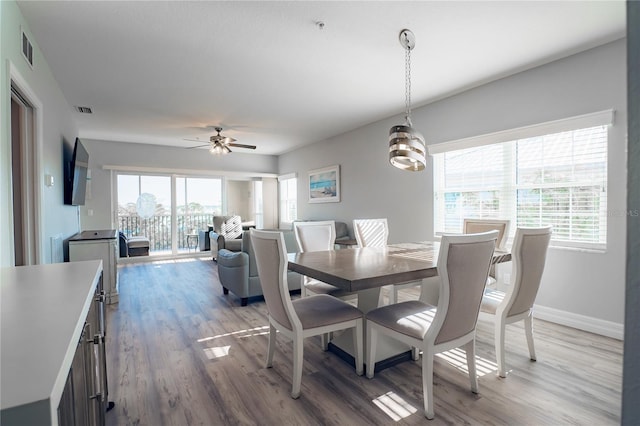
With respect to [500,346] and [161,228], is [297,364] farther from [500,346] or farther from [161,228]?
[161,228]

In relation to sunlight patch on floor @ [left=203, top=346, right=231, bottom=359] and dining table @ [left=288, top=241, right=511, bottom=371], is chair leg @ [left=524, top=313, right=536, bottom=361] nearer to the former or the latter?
dining table @ [left=288, top=241, right=511, bottom=371]

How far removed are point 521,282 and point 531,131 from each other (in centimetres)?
193

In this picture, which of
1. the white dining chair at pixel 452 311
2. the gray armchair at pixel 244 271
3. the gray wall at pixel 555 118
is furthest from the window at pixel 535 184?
the gray armchair at pixel 244 271

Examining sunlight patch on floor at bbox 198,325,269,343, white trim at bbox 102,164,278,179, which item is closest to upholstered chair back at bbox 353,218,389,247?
sunlight patch on floor at bbox 198,325,269,343

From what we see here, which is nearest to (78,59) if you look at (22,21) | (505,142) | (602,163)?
(22,21)

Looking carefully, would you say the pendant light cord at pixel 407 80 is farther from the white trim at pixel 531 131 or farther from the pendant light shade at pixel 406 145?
the white trim at pixel 531 131

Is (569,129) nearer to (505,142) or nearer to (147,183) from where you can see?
(505,142)

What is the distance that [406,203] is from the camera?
15.2 feet

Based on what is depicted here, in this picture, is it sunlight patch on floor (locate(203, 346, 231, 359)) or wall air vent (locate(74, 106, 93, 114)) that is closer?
sunlight patch on floor (locate(203, 346, 231, 359))

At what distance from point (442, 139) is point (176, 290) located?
4.18 m

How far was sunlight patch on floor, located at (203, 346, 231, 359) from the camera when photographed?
2.50 meters

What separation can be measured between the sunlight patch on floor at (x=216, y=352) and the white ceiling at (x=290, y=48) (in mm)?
2582

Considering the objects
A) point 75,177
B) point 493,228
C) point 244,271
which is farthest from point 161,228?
point 493,228

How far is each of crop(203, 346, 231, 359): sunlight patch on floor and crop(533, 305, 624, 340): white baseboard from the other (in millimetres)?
3098
